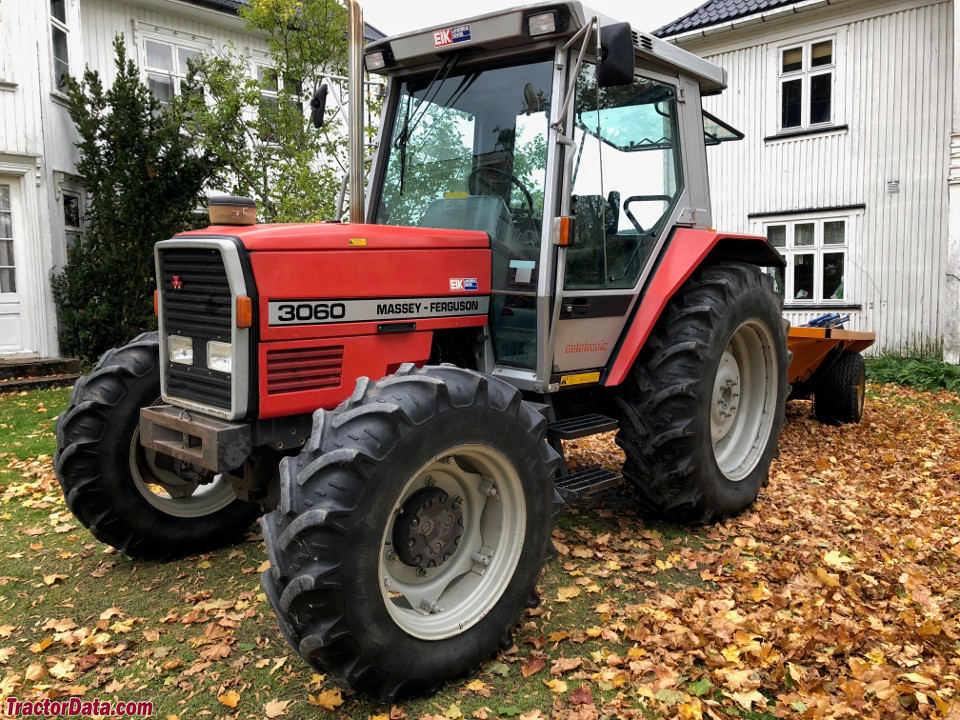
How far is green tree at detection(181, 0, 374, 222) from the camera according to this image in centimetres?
985

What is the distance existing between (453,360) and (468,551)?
114cm

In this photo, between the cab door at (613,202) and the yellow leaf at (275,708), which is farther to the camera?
the cab door at (613,202)

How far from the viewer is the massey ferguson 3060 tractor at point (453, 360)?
2695 mm

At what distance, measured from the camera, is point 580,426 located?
4043mm

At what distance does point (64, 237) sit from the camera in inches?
440

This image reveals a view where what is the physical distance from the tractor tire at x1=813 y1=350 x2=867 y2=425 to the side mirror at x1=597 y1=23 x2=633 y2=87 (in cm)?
502

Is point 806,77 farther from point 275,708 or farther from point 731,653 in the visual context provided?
point 275,708

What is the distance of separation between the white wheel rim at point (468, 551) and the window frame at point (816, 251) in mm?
9777

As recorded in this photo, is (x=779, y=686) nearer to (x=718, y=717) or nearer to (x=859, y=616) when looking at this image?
(x=718, y=717)

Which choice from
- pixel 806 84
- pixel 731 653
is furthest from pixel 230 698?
pixel 806 84

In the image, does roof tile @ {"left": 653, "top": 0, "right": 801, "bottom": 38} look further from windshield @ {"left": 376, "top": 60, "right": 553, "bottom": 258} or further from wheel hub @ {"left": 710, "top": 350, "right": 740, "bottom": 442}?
windshield @ {"left": 376, "top": 60, "right": 553, "bottom": 258}

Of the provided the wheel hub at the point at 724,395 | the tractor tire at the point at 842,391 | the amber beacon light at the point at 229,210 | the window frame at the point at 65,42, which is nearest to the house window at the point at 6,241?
the window frame at the point at 65,42

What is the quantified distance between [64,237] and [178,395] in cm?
935

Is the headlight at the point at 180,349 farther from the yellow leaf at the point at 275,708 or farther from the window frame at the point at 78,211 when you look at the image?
the window frame at the point at 78,211
